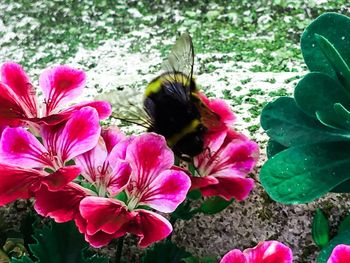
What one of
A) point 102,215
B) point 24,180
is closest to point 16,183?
point 24,180

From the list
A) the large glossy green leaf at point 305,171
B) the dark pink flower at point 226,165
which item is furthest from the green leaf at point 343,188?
the dark pink flower at point 226,165

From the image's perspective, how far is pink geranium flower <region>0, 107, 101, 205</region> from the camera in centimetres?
101

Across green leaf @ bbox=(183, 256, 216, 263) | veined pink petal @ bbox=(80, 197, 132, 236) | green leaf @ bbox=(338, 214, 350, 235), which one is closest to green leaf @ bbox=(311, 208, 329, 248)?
green leaf @ bbox=(338, 214, 350, 235)

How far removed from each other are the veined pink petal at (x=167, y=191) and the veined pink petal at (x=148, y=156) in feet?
0.04

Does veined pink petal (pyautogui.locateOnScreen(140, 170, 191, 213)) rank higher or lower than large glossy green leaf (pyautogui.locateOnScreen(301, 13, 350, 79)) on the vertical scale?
lower

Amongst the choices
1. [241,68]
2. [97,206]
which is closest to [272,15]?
[241,68]

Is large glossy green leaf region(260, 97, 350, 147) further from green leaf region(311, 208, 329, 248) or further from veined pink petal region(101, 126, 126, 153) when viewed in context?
veined pink petal region(101, 126, 126, 153)

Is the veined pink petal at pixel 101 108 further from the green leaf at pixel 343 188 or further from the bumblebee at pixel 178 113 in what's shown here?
the green leaf at pixel 343 188

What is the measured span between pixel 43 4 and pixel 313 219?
1.01 m

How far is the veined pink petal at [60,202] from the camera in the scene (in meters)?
0.99

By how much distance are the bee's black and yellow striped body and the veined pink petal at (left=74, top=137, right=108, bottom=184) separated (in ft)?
0.27

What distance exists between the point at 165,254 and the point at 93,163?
0.22 meters

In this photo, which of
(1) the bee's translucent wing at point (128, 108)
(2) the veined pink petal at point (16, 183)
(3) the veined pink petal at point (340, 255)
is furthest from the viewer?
(1) the bee's translucent wing at point (128, 108)

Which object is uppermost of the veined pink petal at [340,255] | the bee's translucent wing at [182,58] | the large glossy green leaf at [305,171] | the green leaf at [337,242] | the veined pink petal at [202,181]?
the bee's translucent wing at [182,58]
